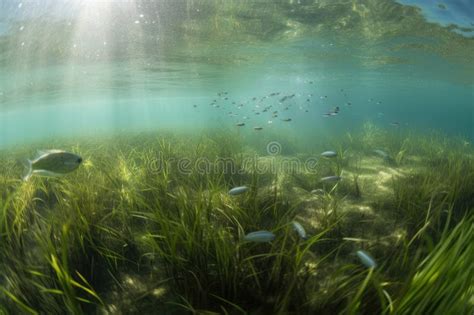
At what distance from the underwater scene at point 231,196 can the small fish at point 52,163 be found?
0.06 feet

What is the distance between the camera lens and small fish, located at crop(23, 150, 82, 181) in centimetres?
334

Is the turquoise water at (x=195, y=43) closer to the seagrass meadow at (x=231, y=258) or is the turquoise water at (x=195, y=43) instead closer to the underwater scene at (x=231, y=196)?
the underwater scene at (x=231, y=196)

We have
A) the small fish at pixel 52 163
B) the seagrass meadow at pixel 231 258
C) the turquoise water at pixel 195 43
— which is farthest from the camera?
the turquoise water at pixel 195 43

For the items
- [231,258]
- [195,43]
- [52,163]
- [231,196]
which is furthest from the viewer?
[195,43]

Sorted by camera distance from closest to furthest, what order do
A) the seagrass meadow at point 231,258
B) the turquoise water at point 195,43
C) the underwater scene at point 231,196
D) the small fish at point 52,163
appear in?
1. the seagrass meadow at point 231,258
2. the underwater scene at point 231,196
3. the small fish at point 52,163
4. the turquoise water at point 195,43

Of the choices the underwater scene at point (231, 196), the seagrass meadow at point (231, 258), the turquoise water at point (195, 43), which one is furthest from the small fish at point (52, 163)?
the turquoise water at point (195, 43)

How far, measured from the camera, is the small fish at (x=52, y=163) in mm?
3336

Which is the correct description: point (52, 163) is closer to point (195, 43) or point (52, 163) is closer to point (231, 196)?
point (231, 196)

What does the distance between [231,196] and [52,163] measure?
2.74 meters

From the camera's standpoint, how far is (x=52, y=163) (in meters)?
3.37

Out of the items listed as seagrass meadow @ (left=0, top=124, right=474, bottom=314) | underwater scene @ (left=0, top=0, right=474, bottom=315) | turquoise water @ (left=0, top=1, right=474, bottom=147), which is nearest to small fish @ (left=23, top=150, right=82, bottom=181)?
underwater scene @ (left=0, top=0, right=474, bottom=315)

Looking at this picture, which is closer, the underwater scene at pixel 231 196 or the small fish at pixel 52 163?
the underwater scene at pixel 231 196

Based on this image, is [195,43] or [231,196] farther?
[195,43]

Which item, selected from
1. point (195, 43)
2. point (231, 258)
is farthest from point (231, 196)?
point (195, 43)
